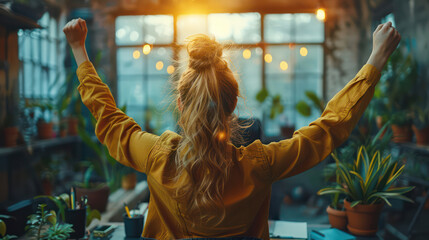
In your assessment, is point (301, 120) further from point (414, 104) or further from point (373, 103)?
point (414, 104)

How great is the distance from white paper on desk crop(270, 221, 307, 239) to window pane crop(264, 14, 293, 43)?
532 centimetres

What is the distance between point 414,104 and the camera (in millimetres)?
4113

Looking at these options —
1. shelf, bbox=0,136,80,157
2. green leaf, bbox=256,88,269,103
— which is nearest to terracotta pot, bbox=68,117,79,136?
shelf, bbox=0,136,80,157

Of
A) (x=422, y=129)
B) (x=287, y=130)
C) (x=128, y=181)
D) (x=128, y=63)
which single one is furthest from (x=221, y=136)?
(x=128, y=63)

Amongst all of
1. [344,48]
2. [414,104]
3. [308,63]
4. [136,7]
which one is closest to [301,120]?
[308,63]

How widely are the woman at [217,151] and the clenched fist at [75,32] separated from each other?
28cm

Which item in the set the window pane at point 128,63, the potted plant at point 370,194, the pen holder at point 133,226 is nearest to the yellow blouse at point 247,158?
the pen holder at point 133,226

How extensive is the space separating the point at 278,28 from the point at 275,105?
1.51 m

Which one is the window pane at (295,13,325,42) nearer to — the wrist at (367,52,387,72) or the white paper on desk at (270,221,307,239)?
the white paper on desk at (270,221,307,239)

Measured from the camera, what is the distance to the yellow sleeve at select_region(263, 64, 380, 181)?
77 centimetres

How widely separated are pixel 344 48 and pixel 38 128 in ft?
17.4

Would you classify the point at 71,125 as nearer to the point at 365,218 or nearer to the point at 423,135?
the point at 423,135

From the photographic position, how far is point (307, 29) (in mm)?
6375

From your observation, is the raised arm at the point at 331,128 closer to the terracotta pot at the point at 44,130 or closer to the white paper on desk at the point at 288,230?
the white paper on desk at the point at 288,230
